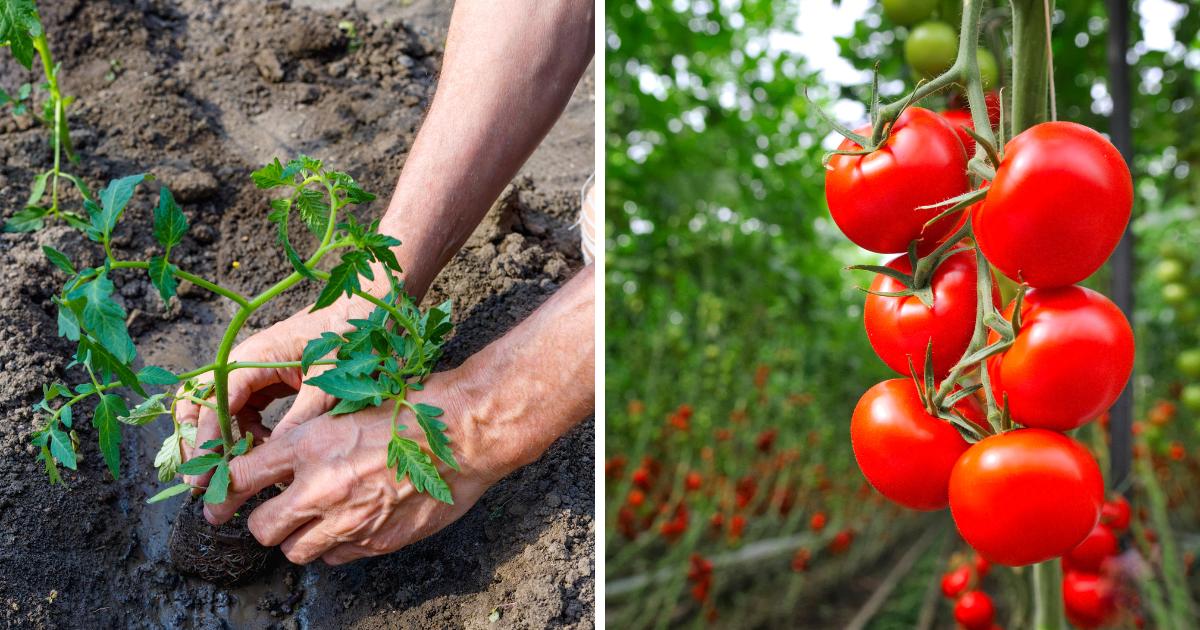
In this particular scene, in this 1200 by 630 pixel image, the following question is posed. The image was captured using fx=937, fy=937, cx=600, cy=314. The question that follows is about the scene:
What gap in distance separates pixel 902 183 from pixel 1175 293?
2.24 meters

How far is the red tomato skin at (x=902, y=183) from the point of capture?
524 mm

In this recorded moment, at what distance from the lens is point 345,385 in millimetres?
1102

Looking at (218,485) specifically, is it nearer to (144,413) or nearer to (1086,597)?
(144,413)

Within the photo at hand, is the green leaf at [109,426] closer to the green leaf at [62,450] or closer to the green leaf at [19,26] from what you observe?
the green leaf at [62,450]

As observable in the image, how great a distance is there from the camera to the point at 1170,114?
2223 mm

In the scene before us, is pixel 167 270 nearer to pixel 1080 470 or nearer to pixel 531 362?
pixel 531 362

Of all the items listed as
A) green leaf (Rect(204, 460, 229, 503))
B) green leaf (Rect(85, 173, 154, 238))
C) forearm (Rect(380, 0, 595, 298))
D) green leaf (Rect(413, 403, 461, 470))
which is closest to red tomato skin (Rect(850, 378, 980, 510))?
green leaf (Rect(413, 403, 461, 470))

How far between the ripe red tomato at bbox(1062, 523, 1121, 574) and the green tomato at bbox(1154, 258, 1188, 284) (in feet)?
5.70

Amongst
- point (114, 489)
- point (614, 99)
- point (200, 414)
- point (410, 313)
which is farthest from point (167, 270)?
point (614, 99)

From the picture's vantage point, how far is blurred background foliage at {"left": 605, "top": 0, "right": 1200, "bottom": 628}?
215 cm

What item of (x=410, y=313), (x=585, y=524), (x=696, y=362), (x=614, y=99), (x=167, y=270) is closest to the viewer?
(x=167, y=270)

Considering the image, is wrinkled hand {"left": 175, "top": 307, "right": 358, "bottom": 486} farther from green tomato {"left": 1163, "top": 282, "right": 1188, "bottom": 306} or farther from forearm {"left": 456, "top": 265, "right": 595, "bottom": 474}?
green tomato {"left": 1163, "top": 282, "right": 1188, "bottom": 306}

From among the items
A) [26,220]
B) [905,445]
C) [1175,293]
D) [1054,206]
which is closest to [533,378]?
[26,220]

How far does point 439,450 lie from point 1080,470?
31.4 inches
